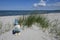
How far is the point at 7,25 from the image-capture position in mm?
3943

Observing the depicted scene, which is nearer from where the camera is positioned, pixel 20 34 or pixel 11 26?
pixel 20 34

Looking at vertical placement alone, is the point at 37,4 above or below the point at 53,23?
above

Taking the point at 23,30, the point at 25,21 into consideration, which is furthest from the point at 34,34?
the point at 25,21

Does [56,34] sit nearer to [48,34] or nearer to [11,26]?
[48,34]

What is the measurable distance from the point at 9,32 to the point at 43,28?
30.4 inches

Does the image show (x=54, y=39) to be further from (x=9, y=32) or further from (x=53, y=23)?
(x=9, y=32)

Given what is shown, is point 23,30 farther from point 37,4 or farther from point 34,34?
point 37,4

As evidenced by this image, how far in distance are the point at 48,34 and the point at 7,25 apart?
1054mm

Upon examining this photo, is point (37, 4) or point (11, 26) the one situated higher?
point (37, 4)

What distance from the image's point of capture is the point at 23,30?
Result: 11.8ft

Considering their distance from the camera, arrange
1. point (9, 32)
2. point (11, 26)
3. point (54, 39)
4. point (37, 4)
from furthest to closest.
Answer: point (37, 4) → point (11, 26) → point (9, 32) → point (54, 39)

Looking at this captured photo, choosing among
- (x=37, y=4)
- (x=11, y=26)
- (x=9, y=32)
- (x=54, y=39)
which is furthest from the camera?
(x=37, y=4)

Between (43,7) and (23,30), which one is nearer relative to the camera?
(23,30)

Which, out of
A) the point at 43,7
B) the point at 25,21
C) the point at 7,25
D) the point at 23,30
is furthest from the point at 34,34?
the point at 43,7
